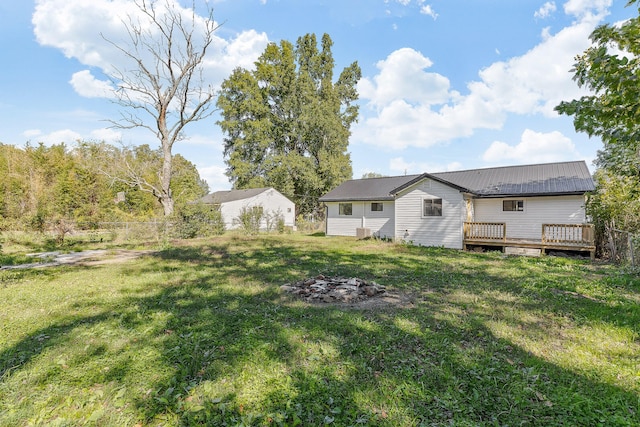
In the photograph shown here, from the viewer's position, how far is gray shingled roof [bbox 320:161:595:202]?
44.3 feet

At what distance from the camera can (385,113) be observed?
23.0 metres

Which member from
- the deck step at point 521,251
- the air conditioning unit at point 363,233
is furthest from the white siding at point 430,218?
the air conditioning unit at point 363,233

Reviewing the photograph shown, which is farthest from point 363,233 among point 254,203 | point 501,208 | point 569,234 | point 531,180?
point 254,203

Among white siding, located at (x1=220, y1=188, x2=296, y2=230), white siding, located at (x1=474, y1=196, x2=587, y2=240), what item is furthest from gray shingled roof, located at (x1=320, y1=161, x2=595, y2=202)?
Answer: white siding, located at (x1=220, y1=188, x2=296, y2=230)

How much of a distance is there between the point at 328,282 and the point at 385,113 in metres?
19.5

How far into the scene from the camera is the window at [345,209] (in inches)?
805

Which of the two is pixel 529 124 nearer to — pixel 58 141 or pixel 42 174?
pixel 42 174

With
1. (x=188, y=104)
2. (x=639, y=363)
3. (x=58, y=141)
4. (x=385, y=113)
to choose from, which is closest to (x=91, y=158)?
(x=58, y=141)

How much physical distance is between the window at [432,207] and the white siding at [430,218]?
0.16 metres

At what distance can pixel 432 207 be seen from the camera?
49.8 feet

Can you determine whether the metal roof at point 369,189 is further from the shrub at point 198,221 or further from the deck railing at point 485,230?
the shrub at point 198,221

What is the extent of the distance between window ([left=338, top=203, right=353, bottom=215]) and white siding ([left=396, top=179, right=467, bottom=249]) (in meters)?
4.65

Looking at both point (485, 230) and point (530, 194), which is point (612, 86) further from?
point (530, 194)

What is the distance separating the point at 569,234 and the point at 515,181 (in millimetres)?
4125
